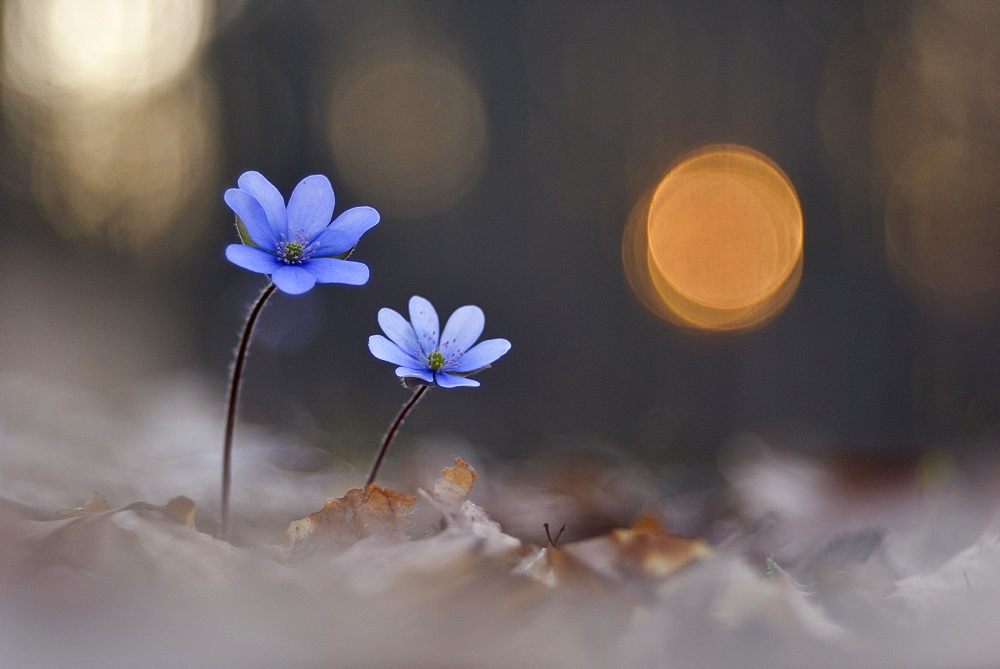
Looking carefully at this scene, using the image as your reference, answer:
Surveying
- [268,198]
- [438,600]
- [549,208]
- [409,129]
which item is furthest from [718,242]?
Result: [438,600]

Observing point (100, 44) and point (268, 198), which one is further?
point (100, 44)

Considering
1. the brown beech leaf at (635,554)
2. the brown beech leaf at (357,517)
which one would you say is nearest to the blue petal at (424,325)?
the brown beech leaf at (357,517)

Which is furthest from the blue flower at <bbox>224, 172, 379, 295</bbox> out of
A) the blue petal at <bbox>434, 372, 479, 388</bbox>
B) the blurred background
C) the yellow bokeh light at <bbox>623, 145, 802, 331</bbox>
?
the yellow bokeh light at <bbox>623, 145, 802, 331</bbox>

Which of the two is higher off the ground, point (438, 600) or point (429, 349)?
point (429, 349)

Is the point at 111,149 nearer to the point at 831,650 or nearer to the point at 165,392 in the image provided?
the point at 165,392

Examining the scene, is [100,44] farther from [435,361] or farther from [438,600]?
[438,600]

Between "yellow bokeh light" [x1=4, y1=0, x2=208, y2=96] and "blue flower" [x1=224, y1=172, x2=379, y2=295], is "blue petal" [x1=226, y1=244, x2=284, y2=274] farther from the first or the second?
"yellow bokeh light" [x1=4, y1=0, x2=208, y2=96]
